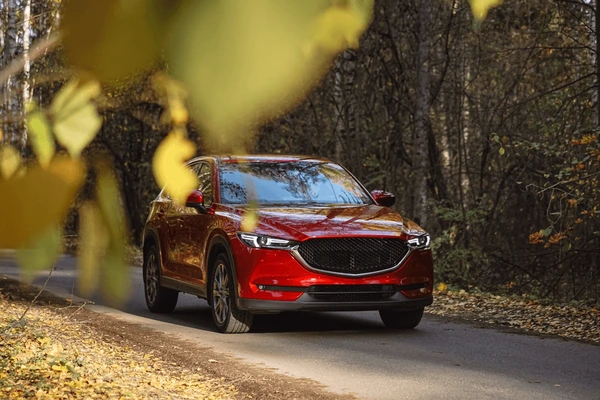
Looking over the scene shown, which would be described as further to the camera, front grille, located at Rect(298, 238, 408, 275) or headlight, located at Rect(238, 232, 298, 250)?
front grille, located at Rect(298, 238, 408, 275)

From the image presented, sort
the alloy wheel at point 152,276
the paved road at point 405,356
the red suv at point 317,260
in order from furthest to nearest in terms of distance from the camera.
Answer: the alloy wheel at point 152,276 → the red suv at point 317,260 → the paved road at point 405,356

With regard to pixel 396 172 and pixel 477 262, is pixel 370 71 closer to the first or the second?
pixel 396 172

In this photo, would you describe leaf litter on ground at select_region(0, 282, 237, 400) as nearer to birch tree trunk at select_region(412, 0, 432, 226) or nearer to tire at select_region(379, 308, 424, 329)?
tire at select_region(379, 308, 424, 329)

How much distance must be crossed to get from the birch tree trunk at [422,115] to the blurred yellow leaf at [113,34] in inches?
642

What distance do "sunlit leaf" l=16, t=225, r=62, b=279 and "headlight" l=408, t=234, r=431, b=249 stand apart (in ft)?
27.4

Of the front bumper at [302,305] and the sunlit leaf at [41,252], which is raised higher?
the sunlit leaf at [41,252]

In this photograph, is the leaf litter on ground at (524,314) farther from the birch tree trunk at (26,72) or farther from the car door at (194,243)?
the birch tree trunk at (26,72)

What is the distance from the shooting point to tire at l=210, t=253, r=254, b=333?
979 centimetres

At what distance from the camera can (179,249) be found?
11297mm

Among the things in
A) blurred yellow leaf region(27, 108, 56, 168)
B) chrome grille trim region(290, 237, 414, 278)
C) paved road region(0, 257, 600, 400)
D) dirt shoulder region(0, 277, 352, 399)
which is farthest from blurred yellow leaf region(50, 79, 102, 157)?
chrome grille trim region(290, 237, 414, 278)

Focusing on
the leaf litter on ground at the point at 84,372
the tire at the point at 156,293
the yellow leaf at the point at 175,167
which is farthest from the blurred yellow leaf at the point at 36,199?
the tire at the point at 156,293

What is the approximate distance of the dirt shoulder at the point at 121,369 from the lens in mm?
6605

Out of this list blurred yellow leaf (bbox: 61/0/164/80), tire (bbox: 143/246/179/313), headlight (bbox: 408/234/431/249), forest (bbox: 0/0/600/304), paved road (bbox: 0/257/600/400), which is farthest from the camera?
forest (bbox: 0/0/600/304)

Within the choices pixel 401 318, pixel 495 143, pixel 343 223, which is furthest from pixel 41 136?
pixel 495 143
